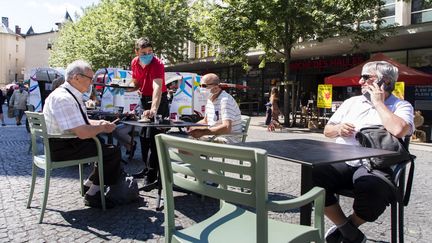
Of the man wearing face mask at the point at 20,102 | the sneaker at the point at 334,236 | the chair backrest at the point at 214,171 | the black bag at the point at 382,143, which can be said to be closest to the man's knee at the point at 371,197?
the black bag at the point at 382,143

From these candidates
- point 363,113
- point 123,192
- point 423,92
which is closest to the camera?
point 363,113

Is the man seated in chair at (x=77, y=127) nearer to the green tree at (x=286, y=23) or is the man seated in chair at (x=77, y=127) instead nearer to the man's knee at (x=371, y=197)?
the man's knee at (x=371, y=197)

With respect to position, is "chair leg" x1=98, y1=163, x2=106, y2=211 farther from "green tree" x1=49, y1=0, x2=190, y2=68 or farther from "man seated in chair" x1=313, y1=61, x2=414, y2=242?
"green tree" x1=49, y1=0, x2=190, y2=68

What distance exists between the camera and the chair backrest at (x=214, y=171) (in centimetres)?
176

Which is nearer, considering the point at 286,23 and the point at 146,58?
the point at 146,58

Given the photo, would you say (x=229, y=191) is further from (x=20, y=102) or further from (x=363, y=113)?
(x=20, y=102)

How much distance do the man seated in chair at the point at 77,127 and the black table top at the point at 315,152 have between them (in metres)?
1.77

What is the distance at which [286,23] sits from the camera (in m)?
17.0

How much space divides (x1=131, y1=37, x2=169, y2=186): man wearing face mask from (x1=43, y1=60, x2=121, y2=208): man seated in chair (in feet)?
2.36

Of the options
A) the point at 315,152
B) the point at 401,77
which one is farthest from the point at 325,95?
the point at 315,152

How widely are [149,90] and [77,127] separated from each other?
1.77m

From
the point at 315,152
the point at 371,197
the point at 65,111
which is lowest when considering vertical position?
the point at 371,197

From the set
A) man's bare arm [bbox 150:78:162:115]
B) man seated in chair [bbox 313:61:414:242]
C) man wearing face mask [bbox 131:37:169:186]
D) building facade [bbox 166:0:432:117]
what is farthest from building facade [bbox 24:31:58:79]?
man seated in chair [bbox 313:61:414:242]

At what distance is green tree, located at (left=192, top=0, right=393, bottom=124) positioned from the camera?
15.9 m
